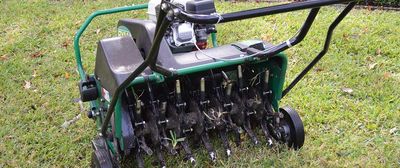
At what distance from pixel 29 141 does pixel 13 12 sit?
307cm

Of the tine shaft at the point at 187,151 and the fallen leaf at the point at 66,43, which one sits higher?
the tine shaft at the point at 187,151

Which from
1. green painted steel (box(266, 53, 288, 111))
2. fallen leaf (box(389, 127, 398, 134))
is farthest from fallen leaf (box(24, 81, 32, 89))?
fallen leaf (box(389, 127, 398, 134))

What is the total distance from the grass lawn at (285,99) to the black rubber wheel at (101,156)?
1.06ft

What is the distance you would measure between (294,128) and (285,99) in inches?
28.8

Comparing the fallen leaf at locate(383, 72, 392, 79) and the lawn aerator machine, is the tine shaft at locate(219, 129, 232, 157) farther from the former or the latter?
the fallen leaf at locate(383, 72, 392, 79)

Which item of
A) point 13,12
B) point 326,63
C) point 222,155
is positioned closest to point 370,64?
point 326,63

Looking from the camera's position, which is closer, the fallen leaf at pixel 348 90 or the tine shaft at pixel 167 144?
the tine shaft at pixel 167 144

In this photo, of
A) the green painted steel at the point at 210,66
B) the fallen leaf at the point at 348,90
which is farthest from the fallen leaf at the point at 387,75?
the green painted steel at the point at 210,66

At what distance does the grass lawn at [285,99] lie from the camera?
2.82 meters

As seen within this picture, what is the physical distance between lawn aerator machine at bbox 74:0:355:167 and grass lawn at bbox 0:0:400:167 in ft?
0.72

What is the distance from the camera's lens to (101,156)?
243 cm

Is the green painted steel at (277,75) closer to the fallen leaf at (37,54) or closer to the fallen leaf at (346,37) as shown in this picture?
the fallen leaf at (346,37)

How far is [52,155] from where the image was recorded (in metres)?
2.90

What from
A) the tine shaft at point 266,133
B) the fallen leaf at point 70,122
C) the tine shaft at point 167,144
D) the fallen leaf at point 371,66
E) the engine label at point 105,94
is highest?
the engine label at point 105,94
